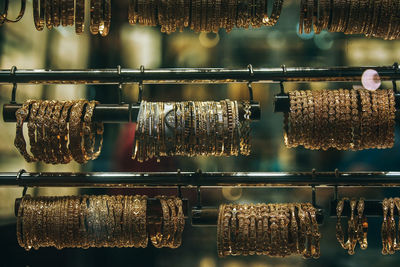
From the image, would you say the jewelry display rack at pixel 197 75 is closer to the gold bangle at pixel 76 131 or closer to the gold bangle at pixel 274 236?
the gold bangle at pixel 76 131

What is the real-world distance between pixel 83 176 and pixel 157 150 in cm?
37

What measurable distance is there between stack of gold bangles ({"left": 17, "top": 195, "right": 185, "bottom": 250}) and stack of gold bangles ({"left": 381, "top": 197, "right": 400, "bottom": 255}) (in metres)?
0.75

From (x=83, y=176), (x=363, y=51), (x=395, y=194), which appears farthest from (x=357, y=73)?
(x=83, y=176)

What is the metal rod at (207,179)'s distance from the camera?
5.77 ft

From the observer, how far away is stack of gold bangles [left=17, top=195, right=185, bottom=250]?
1668 mm

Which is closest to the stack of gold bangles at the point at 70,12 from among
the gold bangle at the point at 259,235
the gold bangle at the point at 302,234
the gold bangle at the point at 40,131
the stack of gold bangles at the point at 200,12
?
the stack of gold bangles at the point at 200,12

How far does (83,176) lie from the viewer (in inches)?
70.4

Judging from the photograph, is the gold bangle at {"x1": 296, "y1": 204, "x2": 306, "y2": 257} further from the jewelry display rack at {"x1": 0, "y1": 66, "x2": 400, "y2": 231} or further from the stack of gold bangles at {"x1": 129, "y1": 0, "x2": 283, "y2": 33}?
the stack of gold bangles at {"x1": 129, "y1": 0, "x2": 283, "y2": 33}

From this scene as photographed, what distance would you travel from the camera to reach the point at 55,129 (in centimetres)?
161

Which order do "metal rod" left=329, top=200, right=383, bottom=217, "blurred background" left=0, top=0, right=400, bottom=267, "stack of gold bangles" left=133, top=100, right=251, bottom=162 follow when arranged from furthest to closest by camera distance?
"blurred background" left=0, top=0, right=400, bottom=267 < "metal rod" left=329, top=200, right=383, bottom=217 < "stack of gold bangles" left=133, top=100, right=251, bottom=162

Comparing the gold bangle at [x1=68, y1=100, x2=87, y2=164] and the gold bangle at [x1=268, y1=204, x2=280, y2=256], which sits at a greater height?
the gold bangle at [x1=68, y1=100, x2=87, y2=164]

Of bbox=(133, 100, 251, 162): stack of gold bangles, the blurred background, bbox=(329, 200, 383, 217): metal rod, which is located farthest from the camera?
the blurred background

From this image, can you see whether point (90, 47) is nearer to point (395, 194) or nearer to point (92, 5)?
point (92, 5)

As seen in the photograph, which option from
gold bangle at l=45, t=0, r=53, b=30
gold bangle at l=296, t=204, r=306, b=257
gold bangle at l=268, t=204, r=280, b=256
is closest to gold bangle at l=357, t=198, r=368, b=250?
gold bangle at l=296, t=204, r=306, b=257
